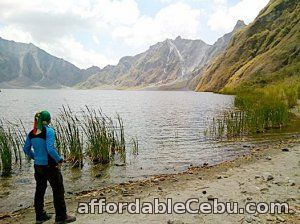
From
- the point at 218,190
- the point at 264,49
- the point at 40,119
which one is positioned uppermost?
the point at 264,49

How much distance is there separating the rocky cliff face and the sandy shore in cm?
9241

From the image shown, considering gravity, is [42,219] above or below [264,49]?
below

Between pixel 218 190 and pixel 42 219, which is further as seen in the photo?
pixel 218 190

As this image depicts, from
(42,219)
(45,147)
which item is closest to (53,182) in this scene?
(45,147)

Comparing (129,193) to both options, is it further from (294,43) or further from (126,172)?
(294,43)

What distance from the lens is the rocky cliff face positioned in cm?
12146

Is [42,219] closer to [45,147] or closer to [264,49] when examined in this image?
[45,147]

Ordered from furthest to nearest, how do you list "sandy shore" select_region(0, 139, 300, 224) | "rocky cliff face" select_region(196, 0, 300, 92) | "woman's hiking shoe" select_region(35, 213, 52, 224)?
"rocky cliff face" select_region(196, 0, 300, 92), "woman's hiking shoe" select_region(35, 213, 52, 224), "sandy shore" select_region(0, 139, 300, 224)

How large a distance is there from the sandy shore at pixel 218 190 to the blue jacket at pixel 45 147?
1772mm

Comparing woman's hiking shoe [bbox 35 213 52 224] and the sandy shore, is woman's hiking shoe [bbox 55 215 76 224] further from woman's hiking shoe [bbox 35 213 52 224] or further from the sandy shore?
woman's hiking shoe [bbox 35 213 52 224]

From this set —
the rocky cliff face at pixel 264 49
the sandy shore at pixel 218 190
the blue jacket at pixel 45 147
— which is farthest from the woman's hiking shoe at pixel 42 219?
the rocky cliff face at pixel 264 49

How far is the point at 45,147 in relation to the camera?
7.86 m

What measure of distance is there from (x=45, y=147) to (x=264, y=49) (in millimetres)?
166725

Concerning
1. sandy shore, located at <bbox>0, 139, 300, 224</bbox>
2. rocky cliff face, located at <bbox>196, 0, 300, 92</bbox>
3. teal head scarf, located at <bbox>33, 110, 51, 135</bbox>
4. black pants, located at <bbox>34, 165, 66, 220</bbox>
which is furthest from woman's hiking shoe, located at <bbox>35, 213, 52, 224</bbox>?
rocky cliff face, located at <bbox>196, 0, 300, 92</bbox>
